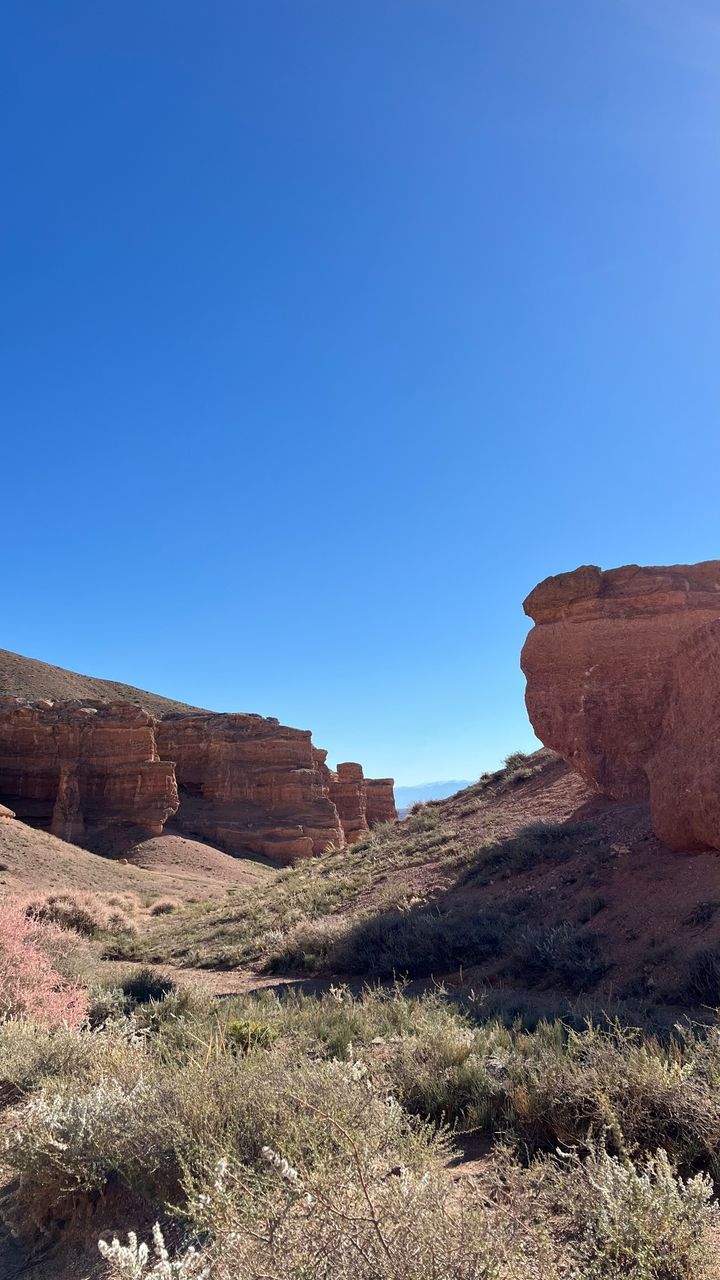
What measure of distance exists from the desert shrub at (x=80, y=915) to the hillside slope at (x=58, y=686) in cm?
3568

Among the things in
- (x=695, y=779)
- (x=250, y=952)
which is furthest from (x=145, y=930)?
(x=695, y=779)

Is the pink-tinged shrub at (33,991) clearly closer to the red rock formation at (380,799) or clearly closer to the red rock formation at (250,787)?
the red rock formation at (250,787)

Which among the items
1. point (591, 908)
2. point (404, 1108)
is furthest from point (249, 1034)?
point (591, 908)

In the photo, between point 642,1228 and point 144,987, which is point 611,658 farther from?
point 642,1228

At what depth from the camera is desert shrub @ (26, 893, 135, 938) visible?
16.1 m

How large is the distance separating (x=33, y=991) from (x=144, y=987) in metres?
3.19

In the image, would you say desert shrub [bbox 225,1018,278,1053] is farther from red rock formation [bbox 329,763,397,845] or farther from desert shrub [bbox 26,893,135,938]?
red rock formation [bbox 329,763,397,845]

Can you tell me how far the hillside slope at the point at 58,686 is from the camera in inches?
2216

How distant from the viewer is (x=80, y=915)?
16844 mm

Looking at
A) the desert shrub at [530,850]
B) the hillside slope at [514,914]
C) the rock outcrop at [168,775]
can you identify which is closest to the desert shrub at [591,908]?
the hillside slope at [514,914]

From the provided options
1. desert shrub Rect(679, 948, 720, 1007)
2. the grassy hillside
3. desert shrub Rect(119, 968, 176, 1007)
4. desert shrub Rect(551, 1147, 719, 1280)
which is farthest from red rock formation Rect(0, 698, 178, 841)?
desert shrub Rect(551, 1147, 719, 1280)

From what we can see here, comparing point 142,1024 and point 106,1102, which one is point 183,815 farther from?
point 106,1102

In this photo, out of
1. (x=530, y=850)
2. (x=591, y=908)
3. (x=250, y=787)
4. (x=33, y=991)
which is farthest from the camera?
(x=250, y=787)

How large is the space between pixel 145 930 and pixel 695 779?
1534 cm
